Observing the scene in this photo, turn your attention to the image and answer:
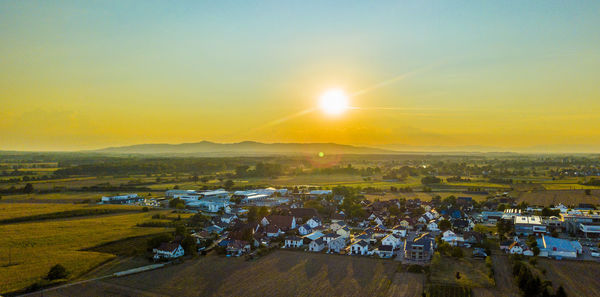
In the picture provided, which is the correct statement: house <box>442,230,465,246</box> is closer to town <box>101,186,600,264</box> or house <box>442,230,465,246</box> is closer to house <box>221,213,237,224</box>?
town <box>101,186,600,264</box>

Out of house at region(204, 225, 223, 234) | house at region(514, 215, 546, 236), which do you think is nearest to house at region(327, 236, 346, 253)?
house at region(204, 225, 223, 234)

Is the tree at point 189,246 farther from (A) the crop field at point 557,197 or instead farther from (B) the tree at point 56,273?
(A) the crop field at point 557,197

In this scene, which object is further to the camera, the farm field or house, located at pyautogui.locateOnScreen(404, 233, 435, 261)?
house, located at pyautogui.locateOnScreen(404, 233, 435, 261)

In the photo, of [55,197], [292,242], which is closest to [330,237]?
[292,242]

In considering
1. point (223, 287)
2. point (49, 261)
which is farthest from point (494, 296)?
point (49, 261)

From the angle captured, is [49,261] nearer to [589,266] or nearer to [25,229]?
[25,229]

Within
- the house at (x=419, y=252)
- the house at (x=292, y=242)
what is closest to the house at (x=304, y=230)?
the house at (x=292, y=242)
